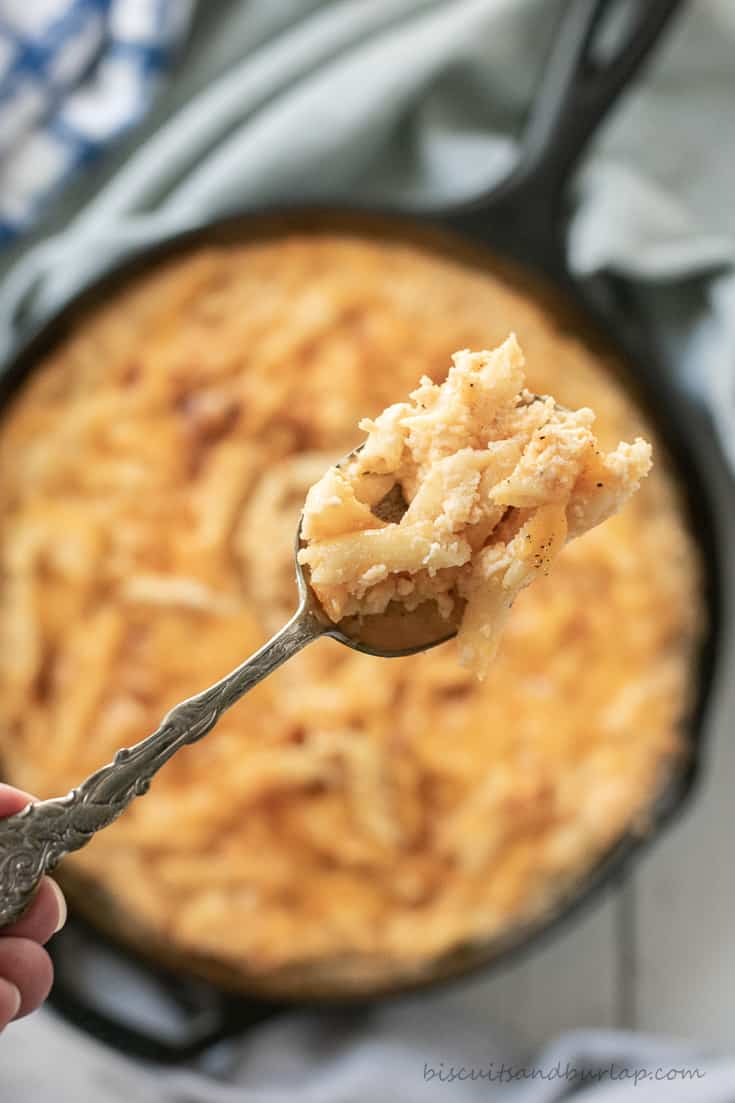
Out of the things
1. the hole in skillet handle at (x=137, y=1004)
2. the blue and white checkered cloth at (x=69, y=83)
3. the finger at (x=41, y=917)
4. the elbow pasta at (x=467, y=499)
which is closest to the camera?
the elbow pasta at (x=467, y=499)

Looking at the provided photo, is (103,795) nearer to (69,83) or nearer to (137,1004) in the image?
(137,1004)

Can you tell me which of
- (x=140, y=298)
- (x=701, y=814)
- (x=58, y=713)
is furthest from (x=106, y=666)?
(x=701, y=814)

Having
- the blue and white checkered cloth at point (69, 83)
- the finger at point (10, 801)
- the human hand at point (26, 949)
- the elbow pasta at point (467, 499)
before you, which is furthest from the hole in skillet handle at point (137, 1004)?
the blue and white checkered cloth at point (69, 83)

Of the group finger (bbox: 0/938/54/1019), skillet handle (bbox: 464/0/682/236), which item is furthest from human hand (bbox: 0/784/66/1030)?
skillet handle (bbox: 464/0/682/236)

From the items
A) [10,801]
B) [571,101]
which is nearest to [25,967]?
[10,801]

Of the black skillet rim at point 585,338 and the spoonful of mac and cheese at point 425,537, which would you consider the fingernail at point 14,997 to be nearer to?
the spoonful of mac and cheese at point 425,537

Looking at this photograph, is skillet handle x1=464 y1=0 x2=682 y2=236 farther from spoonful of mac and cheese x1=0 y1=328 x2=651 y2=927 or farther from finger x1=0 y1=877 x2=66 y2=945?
finger x1=0 y1=877 x2=66 y2=945

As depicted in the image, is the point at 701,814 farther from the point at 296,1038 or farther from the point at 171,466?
the point at 171,466
